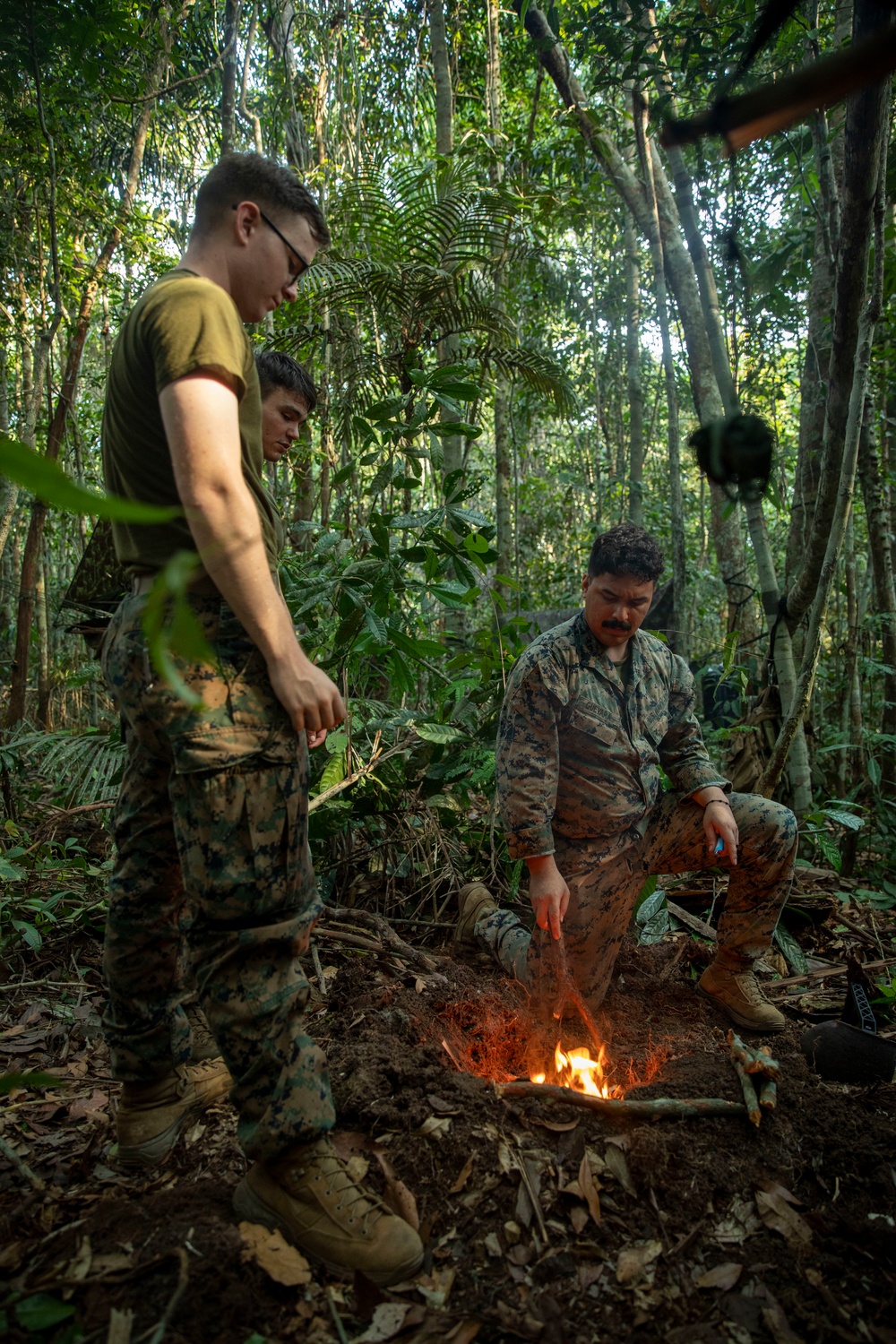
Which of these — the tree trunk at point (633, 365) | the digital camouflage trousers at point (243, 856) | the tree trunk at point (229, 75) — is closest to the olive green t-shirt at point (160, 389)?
the digital camouflage trousers at point (243, 856)

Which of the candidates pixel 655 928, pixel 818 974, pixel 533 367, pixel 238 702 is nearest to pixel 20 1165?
pixel 238 702

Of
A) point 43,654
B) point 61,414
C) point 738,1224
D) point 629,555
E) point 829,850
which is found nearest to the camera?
point 738,1224

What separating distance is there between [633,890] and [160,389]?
2237mm

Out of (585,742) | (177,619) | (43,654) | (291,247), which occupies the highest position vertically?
(291,247)

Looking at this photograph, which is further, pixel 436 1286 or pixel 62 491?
pixel 436 1286

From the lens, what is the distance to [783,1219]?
178 cm

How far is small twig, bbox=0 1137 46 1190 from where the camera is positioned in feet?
5.90

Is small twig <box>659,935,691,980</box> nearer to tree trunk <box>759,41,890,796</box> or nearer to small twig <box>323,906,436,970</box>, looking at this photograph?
tree trunk <box>759,41,890,796</box>

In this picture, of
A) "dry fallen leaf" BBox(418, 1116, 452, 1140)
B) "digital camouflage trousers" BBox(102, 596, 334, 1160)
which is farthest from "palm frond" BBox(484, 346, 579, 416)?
"dry fallen leaf" BBox(418, 1116, 452, 1140)

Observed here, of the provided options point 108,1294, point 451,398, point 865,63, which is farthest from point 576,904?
point 865,63

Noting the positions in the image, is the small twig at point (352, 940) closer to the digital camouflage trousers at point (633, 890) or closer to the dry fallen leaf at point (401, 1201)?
the digital camouflage trousers at point (633, 890)

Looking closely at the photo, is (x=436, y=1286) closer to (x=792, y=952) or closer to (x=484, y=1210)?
(x=484, y=1210)

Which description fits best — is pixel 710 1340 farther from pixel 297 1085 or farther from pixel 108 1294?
pixel 108 1294

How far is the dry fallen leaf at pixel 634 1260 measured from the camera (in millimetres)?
1628
